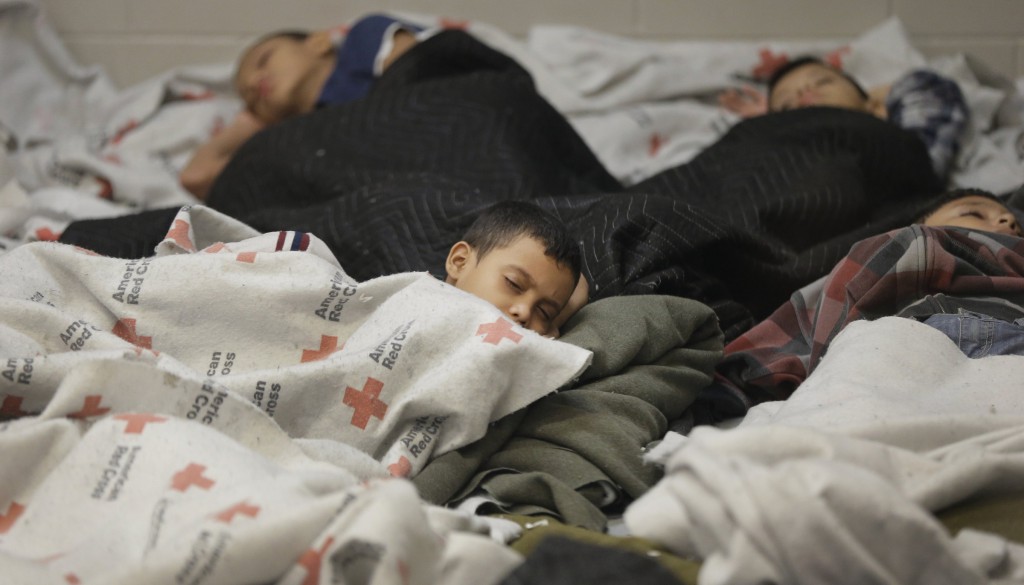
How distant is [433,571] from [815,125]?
4.14 ft

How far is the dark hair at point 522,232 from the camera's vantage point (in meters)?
1.23

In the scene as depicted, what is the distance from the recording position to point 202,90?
235 cm

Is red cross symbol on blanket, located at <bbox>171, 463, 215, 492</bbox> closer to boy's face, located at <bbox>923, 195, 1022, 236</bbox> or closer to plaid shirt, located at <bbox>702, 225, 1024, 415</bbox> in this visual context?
plaid shirt, located at <bbox>702, 225, 1024, 415</bbox>

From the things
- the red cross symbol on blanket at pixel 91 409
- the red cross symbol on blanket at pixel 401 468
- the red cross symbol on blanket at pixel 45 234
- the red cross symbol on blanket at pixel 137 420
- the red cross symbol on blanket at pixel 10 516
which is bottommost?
the red cross symbol on blanket at pixel 45 234

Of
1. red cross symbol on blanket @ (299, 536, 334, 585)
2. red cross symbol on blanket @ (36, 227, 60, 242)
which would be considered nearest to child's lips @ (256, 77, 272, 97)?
red cross symbol on blanket @ (36, 227, 60, 242)

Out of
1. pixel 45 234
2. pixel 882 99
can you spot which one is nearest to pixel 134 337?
pixel 45 234

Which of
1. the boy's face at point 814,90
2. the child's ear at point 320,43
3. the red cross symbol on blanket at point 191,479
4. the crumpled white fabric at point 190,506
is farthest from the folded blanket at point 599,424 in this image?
the child's ear at point 320,43

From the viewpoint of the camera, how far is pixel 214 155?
2109 millimetres

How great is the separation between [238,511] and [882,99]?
1693mm

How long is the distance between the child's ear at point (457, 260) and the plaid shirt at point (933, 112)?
3.34 ft

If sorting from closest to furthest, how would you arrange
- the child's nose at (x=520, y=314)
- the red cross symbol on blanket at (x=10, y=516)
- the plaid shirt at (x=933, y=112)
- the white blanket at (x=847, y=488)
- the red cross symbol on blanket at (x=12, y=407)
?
Answer: the white blanket at (x=847, y=488) < the red cross symbol on blanket at (x=10, y=516) < the red cross symbol on blanket at (x=12, y=407) < the child's nose at (x=520, y=314) < the plaid shirt at (x=933, y=112)

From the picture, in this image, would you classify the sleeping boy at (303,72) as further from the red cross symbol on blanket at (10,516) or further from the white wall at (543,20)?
the red cross symbol on blanket at (10,516)

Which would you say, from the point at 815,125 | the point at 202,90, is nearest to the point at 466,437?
the point at 815,125

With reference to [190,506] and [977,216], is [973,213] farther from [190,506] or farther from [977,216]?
[190,506]
